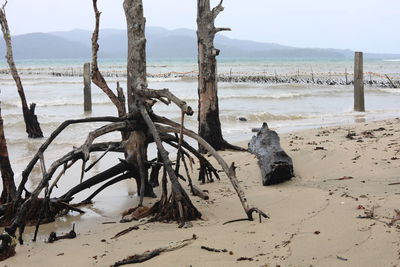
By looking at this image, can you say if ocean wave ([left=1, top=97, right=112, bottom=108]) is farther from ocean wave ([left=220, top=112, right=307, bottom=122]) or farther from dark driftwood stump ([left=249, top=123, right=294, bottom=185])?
dark driftwood stump ([left=249, top=123, right=294, bottom=185])

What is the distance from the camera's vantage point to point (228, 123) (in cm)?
1560

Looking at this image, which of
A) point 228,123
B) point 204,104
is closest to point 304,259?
point 204,104

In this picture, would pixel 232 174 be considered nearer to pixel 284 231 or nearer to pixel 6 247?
pixel 284 231

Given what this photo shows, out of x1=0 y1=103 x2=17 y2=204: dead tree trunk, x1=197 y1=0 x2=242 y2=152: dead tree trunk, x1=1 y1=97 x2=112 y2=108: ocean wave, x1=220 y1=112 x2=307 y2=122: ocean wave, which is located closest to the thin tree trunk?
x1=0 y1=103 x2=17 y2=204: dead tree trunk

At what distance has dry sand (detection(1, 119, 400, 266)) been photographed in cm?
354

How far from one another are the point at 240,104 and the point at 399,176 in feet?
52.6

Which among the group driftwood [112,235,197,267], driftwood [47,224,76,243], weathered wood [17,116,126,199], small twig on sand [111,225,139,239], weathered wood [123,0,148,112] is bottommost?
driftwood [47,224,76,243]

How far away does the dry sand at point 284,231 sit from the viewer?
3.54 meters

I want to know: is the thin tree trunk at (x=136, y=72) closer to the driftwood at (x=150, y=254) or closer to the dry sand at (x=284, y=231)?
the dry sand at (x=284, y=231)

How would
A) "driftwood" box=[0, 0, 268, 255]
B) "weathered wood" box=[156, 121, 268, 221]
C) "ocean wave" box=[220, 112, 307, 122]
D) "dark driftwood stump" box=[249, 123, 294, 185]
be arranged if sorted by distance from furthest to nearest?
"ocean wave" box=[220, 112, 307, 122]
"dark driftwood stump" box=[249, 123, 294, 185]
"driftwood" box=[0, 0, 268, 255]
"weathered wood" box=[156, 121, 268, 221]

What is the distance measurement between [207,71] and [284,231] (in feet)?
17.2

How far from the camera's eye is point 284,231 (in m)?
4.11

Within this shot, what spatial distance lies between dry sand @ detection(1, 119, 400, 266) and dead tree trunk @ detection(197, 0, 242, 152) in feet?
8.89

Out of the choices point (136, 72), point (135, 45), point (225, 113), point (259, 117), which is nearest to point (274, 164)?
point (136, 72)
